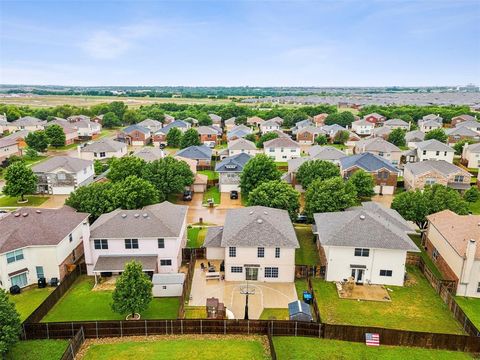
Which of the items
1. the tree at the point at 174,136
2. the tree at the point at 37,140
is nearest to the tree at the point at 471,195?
the tree at the point at 174,136

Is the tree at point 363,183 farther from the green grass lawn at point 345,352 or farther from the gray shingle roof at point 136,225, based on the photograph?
the green grass lawn at point 345,352

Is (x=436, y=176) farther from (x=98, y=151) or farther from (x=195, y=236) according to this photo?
(x=98, y=151)

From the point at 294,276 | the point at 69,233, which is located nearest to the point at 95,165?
the point at 69,233

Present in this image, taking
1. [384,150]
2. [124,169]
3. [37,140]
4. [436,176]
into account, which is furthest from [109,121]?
[436,176]

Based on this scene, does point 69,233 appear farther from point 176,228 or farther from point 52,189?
point 52,189

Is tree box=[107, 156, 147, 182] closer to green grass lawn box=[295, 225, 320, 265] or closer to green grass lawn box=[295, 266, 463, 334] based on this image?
green grass lawn box=[295, 225, 320, 265]
